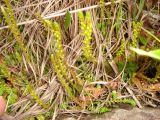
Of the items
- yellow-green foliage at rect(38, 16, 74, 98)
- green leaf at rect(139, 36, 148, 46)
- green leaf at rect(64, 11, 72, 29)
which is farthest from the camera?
green leaf at rect(139, 36, 148, 46)

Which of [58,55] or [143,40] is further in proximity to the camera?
[143,40]

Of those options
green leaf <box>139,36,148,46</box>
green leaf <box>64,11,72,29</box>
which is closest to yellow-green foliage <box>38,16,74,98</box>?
green leaf <box>64,11,72,29</box>

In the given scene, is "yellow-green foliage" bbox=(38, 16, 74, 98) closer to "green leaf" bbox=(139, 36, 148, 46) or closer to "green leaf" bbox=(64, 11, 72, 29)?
"green leaf" bbox=(64, 11, 72, 29)

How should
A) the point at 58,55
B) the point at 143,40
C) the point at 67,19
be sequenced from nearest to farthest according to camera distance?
1. the point at 58,55
2. the point at 67,19
3. the point at 143,40

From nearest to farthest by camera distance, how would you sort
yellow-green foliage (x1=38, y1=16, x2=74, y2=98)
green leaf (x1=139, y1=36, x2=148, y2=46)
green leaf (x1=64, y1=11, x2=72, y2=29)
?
yellow-green foliage (x1=38, y1=16, x2=74, y2=98) → green leaf (x1=64, y1=11, x2=72, y2=29) → green leaf (x1=139, y1=36, x2=148, y2=46)

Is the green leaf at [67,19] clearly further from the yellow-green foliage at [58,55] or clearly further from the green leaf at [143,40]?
the green leaf at [143,40]

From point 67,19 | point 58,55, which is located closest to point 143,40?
point 67,19

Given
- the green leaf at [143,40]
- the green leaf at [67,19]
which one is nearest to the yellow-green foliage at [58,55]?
the green leaf at [67,19]

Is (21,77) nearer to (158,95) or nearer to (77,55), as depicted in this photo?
(77,55)

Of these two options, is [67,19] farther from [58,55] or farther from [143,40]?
[143,40]

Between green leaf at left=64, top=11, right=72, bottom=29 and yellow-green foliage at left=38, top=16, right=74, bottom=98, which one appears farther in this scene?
green leaf at left=64, top=11, right=72, bottom=29

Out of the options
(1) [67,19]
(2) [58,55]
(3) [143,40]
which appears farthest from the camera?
(3) [143,40]
